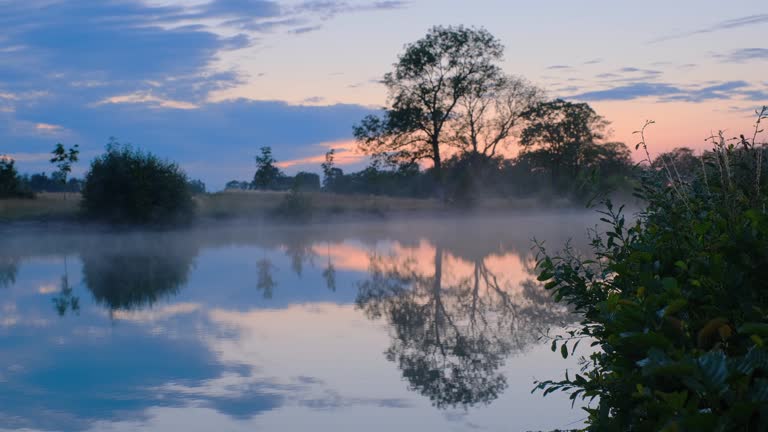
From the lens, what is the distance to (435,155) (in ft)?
146

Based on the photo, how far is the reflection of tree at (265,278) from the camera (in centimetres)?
1493

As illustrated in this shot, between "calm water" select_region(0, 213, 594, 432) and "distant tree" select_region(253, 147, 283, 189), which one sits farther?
"distant tree" select_region(253, 147, 283, 189)

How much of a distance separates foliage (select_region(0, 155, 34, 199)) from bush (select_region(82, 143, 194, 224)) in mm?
16568

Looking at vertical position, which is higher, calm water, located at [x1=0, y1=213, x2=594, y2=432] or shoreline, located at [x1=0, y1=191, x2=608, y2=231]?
shoreline, located at [x1=0, y1=191, x2=608, y2=231]

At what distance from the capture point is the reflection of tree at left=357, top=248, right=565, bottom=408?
23.0 feet

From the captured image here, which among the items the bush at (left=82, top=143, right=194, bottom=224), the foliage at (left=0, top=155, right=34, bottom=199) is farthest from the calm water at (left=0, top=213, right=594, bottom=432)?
the foliage at (left=0, top=155, right=34, bottom=199)

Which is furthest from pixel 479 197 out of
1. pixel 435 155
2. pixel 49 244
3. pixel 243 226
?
pixel 49 244

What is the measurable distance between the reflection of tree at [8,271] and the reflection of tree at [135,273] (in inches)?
67.9

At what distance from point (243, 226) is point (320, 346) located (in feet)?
113

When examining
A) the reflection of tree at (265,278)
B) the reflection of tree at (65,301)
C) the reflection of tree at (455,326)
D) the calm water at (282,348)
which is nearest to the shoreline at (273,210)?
the reflection of tree at (265,278)

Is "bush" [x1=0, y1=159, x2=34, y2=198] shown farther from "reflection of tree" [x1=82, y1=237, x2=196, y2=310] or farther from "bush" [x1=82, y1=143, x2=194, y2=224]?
"reflection of tree" [x1=82, y1=237, x2=196, y2=310]

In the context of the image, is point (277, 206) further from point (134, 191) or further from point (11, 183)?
point (11, 183)

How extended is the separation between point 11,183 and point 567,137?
44085 millimetres

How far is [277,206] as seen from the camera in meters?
45.3
